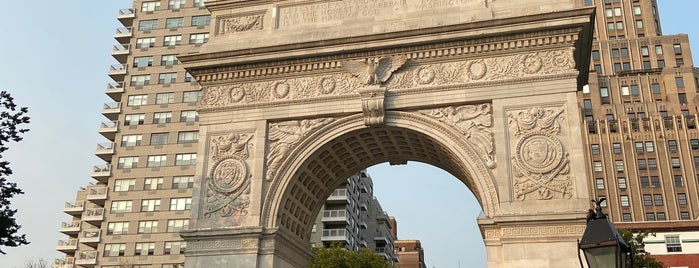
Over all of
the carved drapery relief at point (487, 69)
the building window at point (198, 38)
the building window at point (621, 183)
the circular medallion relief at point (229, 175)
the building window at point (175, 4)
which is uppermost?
the building window at point (175, 4)

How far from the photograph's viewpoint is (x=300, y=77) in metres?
24.3

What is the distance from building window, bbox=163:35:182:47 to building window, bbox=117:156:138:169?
12217mm

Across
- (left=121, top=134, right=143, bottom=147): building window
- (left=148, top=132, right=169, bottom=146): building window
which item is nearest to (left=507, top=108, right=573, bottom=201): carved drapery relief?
(left=148, top=132, right=169, bottom=146): building window

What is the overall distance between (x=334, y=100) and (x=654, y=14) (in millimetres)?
85541

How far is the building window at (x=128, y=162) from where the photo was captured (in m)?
63.1

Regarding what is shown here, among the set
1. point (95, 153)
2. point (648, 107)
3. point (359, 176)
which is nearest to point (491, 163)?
point (95, 153)

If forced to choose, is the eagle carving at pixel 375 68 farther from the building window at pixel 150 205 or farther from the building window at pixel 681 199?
the building window at pixel 681 199

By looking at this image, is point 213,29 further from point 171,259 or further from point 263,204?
point 171,259

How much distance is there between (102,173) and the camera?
6359cm

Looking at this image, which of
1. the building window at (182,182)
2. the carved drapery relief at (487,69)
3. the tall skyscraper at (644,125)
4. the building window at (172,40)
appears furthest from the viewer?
the tall skyscraper at (644,125)

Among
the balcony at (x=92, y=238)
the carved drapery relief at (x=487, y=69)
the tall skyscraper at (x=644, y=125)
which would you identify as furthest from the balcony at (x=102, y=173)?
the tall skyscraper at (x=644, y=125)

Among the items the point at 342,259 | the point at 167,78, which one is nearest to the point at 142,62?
the point at 167,78

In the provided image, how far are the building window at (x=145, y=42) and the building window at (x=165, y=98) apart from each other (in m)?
5.98

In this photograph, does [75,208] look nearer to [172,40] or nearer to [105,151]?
[105,151]
